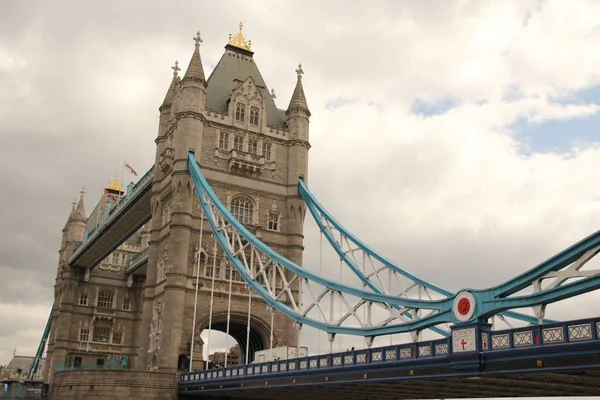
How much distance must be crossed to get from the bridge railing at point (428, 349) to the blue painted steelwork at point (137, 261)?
36.4 metres

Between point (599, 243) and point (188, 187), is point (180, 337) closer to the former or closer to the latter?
point (188, 187)

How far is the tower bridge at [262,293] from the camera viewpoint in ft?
68.7

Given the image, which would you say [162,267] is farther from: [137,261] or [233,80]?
[137,261]

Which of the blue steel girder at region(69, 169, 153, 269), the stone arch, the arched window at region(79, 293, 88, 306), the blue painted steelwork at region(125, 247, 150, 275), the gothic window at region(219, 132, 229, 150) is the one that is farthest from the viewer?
the arched window at region(79, 293, 88, 306)

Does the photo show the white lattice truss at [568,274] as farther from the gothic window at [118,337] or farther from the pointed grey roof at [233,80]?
the gothic window at [118,337]

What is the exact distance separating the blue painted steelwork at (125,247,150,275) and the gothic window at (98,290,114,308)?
306 cm

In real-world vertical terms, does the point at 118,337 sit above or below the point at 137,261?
below

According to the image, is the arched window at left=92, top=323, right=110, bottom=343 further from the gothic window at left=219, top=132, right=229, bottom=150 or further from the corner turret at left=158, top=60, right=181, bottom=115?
the gothic window at left=219, top=132, right=229, bottom=150

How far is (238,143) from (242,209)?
16.4ft

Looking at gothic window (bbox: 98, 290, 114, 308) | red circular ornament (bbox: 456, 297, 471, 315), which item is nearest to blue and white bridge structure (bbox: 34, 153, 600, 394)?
red circular ornament (bbox: 456, 297, 471, 315)

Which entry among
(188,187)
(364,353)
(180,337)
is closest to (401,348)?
(364,353)

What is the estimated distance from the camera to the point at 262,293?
3900cm

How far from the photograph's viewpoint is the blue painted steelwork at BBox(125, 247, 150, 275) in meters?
71.2

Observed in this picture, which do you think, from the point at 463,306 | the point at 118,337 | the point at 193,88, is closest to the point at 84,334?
the point at 118,337
